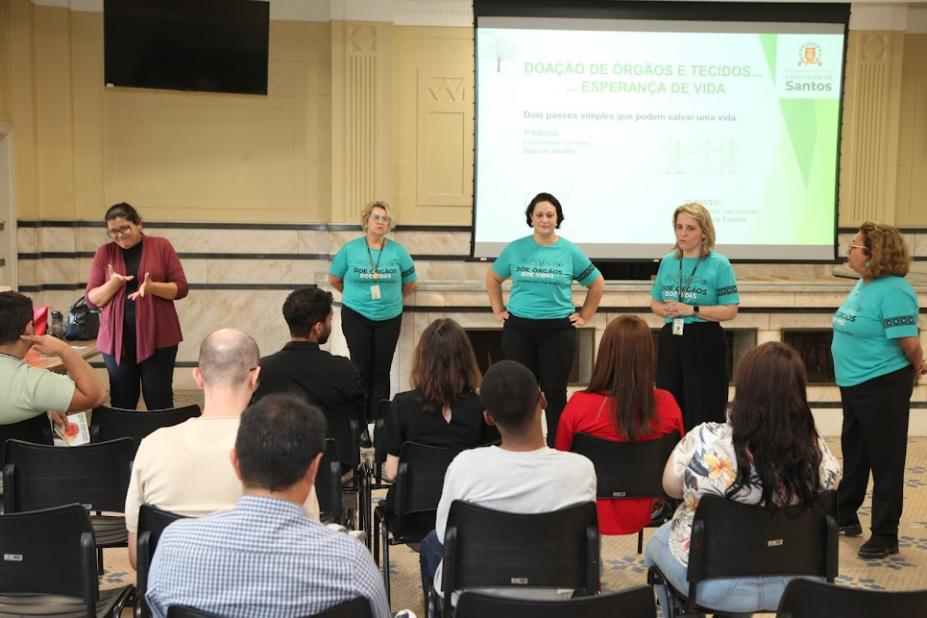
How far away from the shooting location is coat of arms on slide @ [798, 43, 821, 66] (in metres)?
7.34

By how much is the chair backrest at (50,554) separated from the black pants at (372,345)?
3.50m

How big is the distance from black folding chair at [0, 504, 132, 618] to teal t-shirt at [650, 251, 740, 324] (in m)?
3.20

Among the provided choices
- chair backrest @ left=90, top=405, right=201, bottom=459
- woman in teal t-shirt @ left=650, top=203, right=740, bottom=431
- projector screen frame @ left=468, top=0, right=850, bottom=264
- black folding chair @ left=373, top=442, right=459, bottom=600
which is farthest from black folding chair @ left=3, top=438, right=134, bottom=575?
projector screen frame @ left=468, top=0, right=850, bottom=264

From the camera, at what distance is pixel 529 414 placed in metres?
2.53

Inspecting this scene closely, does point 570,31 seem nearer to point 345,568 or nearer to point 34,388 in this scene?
point 34,388

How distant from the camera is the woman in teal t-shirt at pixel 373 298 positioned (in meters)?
5.84

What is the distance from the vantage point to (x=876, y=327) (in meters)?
4.02

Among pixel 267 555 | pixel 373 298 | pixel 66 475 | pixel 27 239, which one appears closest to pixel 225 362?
pixel 66 475

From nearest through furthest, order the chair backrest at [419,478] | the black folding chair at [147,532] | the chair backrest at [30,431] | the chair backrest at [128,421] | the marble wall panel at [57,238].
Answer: the black folding chair at [147,532]
the chair backrest at [419,478]
the chair backrest at [30,431]
the chair backrest at [128,421]
the marble wall panel at [57,238]

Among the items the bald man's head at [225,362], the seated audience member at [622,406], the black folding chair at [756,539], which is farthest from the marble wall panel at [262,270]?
the black folding chair at [756,539]

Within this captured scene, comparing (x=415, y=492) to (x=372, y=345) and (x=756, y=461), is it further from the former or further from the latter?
(x=372, y=345)

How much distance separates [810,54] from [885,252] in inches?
154

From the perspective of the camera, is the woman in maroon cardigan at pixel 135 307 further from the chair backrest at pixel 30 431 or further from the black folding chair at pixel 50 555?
the black folding chair at pixel 50 555

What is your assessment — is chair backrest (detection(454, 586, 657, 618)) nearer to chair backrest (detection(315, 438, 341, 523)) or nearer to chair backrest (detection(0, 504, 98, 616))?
chair backrest (detection(0, 504, 98, 616))
